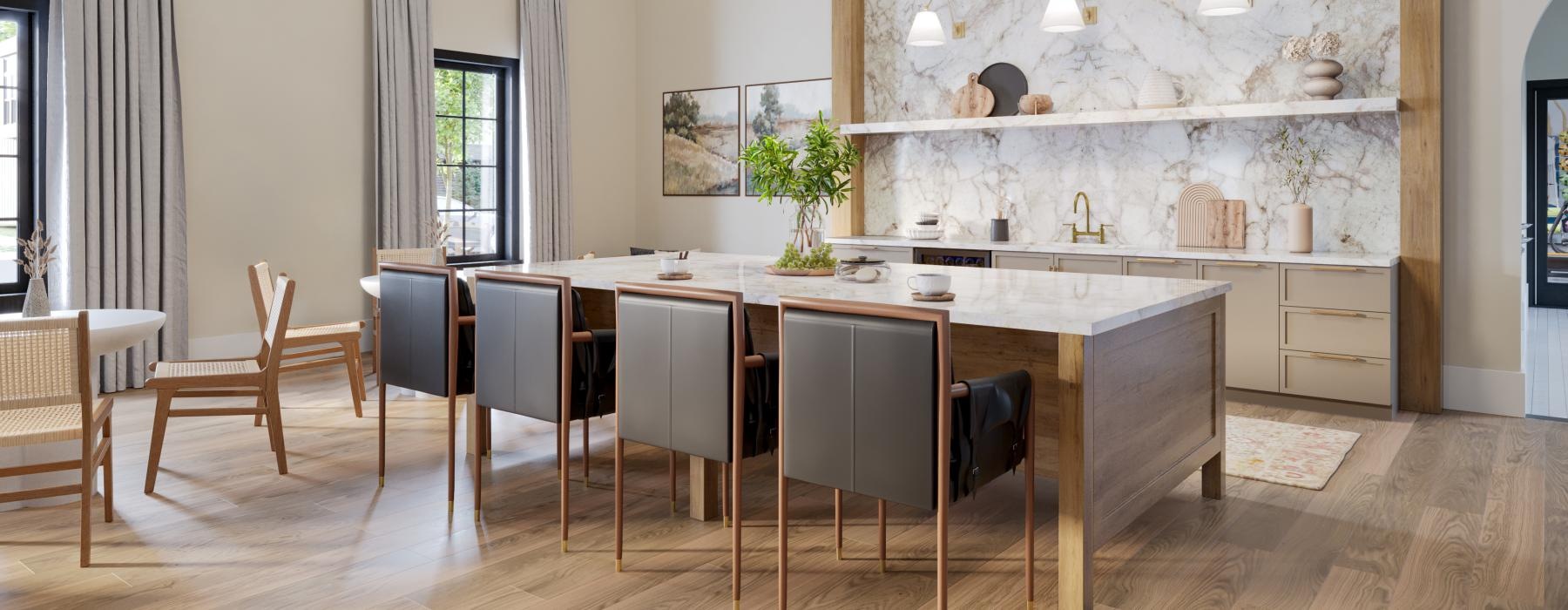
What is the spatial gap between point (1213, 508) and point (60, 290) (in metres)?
5.86

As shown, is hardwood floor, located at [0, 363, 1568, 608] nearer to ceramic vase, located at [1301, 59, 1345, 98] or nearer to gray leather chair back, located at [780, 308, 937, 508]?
gray leather chair back, located at [780, 308, 937, 508]

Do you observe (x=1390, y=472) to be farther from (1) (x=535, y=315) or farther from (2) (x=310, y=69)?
(2) (x=310, y=69)

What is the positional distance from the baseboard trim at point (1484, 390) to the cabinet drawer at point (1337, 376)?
0.45 m

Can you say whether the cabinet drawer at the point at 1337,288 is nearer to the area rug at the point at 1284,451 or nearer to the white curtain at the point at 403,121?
the area rug at the point at 1284,451

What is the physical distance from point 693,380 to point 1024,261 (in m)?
3.72

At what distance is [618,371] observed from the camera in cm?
313

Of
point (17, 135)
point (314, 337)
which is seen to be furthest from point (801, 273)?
point (17, 135)

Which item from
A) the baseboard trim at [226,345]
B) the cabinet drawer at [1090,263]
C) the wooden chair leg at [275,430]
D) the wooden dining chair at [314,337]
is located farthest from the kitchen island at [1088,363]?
the baseboard trim at [226,345]

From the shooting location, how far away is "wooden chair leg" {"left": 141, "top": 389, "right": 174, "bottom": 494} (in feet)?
12.7

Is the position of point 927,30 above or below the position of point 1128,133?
above

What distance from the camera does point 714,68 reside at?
838 cm

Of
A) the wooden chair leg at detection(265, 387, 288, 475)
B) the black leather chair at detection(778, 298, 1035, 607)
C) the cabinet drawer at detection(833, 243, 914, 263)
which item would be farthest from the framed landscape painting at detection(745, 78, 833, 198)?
the black leather chair at detection(778, 298, 1035, 607)

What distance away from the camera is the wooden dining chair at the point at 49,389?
121 inches

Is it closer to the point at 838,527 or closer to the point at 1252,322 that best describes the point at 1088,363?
the point at 838,527
